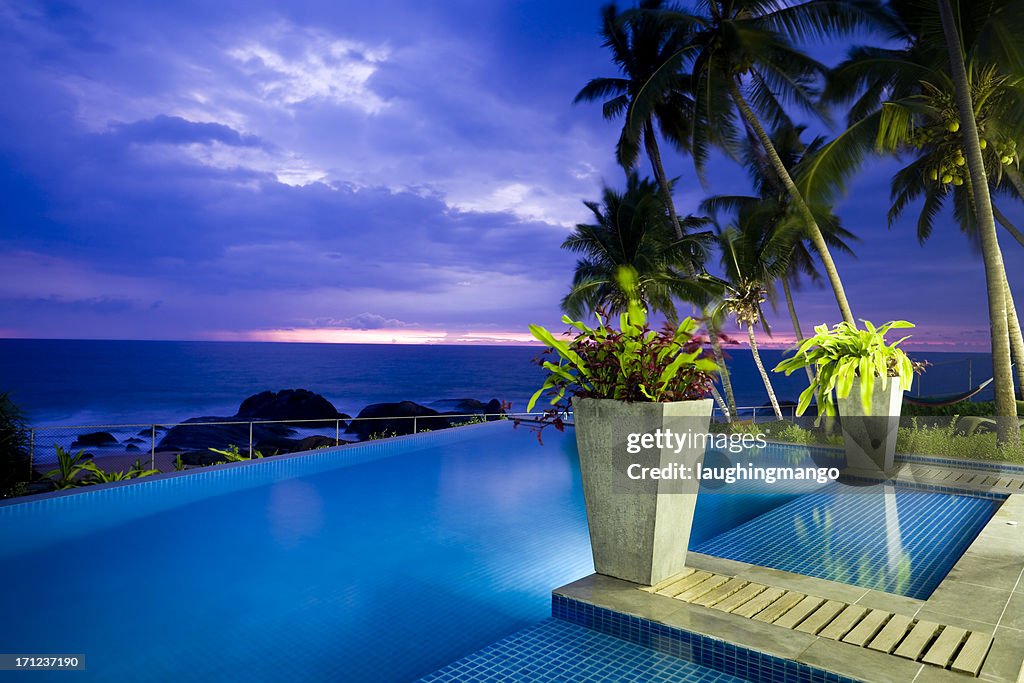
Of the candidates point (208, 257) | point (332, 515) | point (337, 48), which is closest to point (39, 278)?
point (208, 257)

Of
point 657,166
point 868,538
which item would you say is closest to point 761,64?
point 657,166

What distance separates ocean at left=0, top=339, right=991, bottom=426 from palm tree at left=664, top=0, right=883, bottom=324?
1786 centimetres

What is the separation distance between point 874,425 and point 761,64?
629cm

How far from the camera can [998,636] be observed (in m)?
2.21

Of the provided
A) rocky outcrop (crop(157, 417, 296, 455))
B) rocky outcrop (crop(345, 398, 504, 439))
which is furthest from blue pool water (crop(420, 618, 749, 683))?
rocky outcrop (crop(157, 417, 296, 455))

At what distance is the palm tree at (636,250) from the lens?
12.4 m

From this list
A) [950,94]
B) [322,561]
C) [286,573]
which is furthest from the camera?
[950,94]

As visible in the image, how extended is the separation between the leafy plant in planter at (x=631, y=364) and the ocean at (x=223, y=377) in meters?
24.3

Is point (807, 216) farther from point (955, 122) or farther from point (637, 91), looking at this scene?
point (637, 91)

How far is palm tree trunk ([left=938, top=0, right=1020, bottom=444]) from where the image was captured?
6.52 meters

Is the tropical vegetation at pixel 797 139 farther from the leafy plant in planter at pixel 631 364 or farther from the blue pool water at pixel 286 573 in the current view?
the blue pool water at pixel 286 573

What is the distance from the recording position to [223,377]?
1661 inches

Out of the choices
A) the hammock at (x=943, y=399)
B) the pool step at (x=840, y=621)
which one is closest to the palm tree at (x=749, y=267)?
the hammock at (x=943, y=399)

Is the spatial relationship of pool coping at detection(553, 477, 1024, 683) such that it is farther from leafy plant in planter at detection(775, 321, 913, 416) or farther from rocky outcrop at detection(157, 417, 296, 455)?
rocky outcrop at detection(157, 417, 296, 455)
